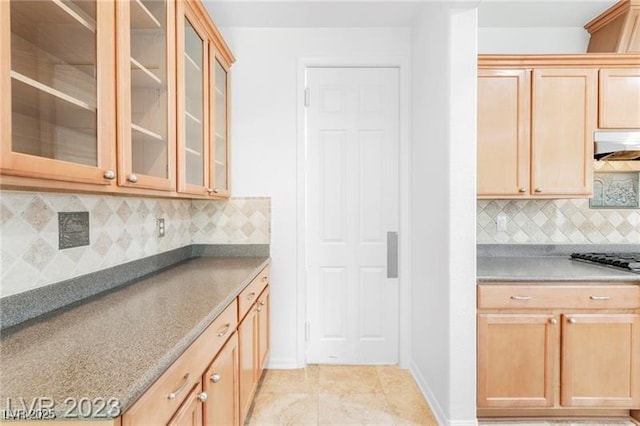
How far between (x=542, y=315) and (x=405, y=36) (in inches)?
86.6

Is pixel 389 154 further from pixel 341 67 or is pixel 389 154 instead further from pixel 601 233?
pixel 601 233

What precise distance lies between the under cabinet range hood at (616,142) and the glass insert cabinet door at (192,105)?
258 cm

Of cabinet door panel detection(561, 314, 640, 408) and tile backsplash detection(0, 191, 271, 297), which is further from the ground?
tile backsplash detection(0, 191, 271, 297)

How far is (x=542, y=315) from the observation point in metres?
1.95

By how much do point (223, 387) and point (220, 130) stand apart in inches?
65.7

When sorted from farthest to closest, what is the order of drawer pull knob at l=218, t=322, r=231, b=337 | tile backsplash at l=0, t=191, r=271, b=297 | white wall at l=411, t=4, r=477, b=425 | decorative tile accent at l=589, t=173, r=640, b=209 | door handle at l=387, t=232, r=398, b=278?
door handle at l=387, t=232, r=398, b=278, decorative tile accent at l=589, t=173, r=640, b=209, white wall at l=411, t=4, r=477, b=425, drawer pull knob at l=218, t=322, r=231, b=337, tile backsplash at l=0, t=191, r=271, b=297

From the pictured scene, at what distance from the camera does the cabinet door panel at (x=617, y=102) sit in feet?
7.45

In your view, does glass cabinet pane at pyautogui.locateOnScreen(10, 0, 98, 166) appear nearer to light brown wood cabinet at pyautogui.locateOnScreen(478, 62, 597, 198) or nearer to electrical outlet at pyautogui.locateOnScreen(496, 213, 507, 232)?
light brown wood cabinet at pyautogui.locateOnScreen(478, 62, 597, 198)

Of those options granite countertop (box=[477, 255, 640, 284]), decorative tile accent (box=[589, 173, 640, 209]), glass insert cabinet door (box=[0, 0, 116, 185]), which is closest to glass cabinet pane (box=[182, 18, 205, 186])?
glass insert cabinet door (box=[0, 0, 116, 185])

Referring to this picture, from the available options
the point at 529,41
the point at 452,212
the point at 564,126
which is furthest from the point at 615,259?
the point at 529,41

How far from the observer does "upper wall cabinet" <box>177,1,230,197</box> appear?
1649 mm

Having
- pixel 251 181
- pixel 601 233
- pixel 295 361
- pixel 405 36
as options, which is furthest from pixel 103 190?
pixel 601 233

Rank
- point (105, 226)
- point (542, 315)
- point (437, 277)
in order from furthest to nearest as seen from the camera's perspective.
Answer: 1. point (437, 277)
2. point (542, 315)
3. point (105, 226)

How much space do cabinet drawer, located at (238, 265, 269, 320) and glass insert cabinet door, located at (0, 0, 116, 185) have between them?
894mm
